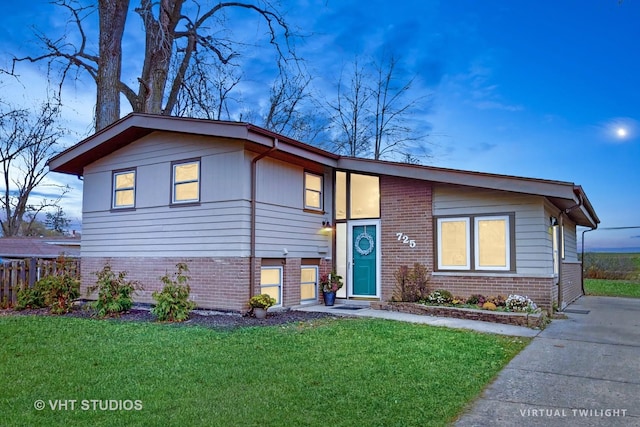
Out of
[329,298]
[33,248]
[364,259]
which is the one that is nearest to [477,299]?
[364,259]

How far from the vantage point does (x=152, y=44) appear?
16.2 metres

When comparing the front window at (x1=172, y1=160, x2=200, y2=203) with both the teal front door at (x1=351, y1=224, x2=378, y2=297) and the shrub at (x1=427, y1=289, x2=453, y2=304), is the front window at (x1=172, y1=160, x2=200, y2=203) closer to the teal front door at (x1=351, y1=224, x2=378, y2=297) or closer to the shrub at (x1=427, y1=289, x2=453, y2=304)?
the teal front door at (x1=351, y1=224, x2=378, y2=297)

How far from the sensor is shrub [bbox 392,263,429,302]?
35.7 ft

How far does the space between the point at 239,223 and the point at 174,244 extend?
1.98 metres

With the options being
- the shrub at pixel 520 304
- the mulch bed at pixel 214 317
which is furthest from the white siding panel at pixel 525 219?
the mulch bed at pixel 214 317

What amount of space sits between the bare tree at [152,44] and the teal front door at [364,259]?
7.78 m

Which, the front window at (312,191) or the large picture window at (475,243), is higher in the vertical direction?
the front window at (312,191)

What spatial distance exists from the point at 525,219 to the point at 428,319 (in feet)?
10.0

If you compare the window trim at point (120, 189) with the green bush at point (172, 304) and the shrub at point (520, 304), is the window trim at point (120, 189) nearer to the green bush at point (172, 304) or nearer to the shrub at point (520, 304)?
the green bush at point (172, 304)

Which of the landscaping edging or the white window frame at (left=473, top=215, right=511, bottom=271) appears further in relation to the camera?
the white window frame at (left=473, top=215, right=511, bottom=271)

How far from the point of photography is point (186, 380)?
4.83 meters

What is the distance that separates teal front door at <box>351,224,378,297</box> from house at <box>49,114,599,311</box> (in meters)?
0.03

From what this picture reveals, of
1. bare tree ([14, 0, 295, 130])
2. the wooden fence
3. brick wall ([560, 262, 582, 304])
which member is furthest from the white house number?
bare tree ([14, 0, 295, 130])

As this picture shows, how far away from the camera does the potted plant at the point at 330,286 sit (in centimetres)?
1166
